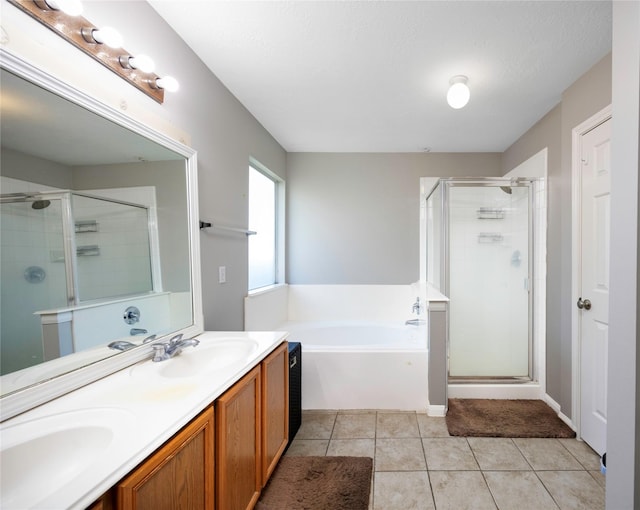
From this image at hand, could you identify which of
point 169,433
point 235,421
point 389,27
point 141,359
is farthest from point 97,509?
point 389,27

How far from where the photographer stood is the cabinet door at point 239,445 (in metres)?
1.08

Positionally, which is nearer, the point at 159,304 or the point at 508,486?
the point at 159,304

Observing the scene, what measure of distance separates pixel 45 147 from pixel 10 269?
1.32 feet

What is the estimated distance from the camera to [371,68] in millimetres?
1910

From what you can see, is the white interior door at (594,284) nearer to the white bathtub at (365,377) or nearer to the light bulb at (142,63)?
the white bathtub at (365,377)

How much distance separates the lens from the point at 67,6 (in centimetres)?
98

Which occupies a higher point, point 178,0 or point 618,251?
point 178,0

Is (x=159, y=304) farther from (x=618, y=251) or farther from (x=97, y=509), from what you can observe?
(x=618, y=251)

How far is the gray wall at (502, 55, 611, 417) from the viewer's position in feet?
6.47

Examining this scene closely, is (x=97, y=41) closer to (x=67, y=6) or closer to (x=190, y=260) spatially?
(x=67, y=6)

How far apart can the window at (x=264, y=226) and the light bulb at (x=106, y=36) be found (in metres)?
1.65

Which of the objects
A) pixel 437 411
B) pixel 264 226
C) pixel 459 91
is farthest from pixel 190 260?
pixel 437 411

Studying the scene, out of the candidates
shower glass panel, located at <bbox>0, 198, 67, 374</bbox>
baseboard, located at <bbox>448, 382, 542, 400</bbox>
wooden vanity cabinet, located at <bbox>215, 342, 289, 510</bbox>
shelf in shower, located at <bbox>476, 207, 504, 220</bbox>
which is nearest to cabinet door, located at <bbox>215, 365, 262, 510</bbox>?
wooden vanity cabinet, located at <bbox>215, 342, 289, 510</bbox>

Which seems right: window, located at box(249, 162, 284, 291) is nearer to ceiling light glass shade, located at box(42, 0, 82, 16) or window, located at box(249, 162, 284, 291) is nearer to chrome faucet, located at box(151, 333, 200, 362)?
chrome faucet, located at box(151, 333, 200, 362)
